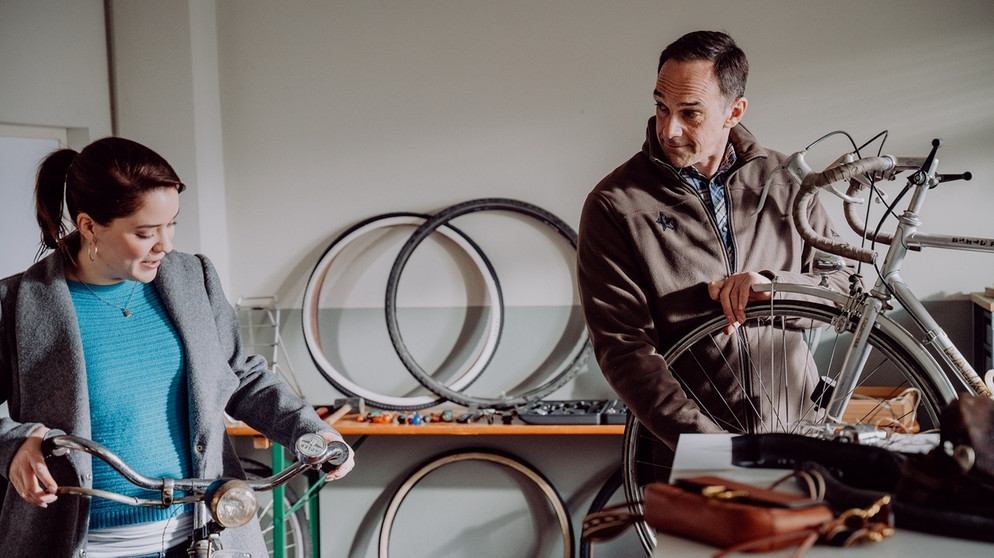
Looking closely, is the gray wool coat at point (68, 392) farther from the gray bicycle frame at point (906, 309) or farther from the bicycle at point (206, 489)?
the gray bicycle frame at point (906, 309)

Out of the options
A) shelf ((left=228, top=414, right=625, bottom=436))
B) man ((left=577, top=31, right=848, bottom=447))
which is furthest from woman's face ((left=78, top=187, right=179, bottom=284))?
shelf ((left=228, top=414, right=625, bottom=436))

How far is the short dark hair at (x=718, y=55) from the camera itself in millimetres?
1883

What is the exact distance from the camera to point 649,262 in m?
1.90

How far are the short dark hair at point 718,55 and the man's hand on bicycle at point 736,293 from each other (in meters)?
0.39

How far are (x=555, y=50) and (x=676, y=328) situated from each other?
1.79 m

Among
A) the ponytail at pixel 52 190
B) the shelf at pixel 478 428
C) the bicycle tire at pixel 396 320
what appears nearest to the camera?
the ponytail at pixel 52 190

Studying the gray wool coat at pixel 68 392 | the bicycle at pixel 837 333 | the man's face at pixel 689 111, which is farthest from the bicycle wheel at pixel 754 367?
the gray wool coat at pixel 68 392

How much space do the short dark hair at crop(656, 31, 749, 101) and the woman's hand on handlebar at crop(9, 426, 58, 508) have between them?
142 centimetres

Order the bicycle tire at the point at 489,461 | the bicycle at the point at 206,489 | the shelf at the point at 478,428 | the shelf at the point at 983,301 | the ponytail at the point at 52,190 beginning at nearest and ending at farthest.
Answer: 1. the bicycle at the point at 206,489
2. the ponytail at the point at 52,190
3. the shelf at the point at 983,301
4. the shelf at the point at 478,428
5. the bicycle tire at the point at 489,461

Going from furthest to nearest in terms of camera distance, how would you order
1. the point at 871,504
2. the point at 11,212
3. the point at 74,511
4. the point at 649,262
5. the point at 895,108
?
the point at 895,108 < the point at 11,212 < the point at 649,262 < the point at 74,511 < the point at 871,504

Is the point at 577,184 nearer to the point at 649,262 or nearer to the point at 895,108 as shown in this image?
the point at 895,108

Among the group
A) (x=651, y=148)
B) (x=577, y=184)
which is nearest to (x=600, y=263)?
(x=651, y=148)

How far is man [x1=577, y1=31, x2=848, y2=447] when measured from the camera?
6.15 feet

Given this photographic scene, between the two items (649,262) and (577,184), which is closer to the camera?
(649,262)
